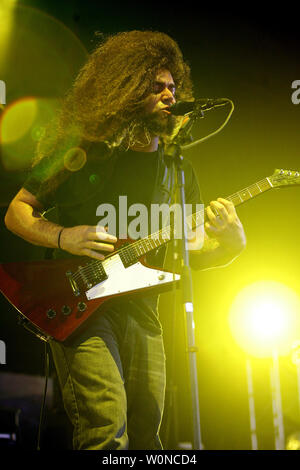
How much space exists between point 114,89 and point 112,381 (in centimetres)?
178

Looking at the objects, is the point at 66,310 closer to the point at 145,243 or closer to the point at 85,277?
the point at 85,277

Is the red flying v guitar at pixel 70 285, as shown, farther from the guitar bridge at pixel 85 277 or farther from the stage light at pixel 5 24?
the stage light at pixel 5 24

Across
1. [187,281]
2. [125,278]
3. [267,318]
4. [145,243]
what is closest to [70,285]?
[125,278]

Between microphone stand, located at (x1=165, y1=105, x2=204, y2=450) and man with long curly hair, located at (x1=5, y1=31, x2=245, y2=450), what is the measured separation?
184 millimetres

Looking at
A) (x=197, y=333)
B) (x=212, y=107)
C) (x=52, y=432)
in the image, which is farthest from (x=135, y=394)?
(x=197, y=333)

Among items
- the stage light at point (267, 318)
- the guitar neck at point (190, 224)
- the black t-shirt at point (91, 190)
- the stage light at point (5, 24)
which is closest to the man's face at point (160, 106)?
the black t-shirt at point (91, 190)

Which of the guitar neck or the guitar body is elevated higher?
the guitar neck

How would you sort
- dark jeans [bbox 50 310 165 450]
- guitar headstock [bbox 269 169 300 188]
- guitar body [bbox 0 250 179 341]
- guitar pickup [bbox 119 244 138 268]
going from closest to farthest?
dark jeans [bbox 50 310 165 450], guitar body [bbox 0 250 179 341], guitar pickup [bbox 119 244 138 268], guitar headstock [bbox 269 169 300 188]

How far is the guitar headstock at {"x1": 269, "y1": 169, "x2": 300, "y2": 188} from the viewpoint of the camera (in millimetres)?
2773

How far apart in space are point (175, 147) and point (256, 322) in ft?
8.81

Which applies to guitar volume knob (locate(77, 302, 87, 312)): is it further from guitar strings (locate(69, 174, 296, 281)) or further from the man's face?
the man's face

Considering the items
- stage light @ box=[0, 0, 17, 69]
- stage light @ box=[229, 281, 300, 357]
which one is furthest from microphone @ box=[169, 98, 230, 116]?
stage light @ box=[0, 0, 17, 69]

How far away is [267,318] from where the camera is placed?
4.16 meters
